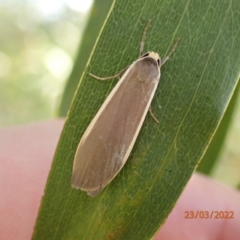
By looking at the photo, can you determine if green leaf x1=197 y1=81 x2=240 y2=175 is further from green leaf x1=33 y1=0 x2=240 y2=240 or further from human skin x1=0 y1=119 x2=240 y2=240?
green leaf x1=33 y1=0 x2=240 y2=240

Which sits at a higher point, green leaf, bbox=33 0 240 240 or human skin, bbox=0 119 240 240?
green leaf, bbox=33 0 240 240

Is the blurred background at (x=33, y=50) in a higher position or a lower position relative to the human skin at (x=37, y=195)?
higher

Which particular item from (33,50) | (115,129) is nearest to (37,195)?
(115,129)

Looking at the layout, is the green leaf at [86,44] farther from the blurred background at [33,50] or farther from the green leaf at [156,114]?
the blurred background at [33,50]

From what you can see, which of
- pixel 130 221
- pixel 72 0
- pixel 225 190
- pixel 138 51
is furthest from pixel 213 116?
pixel 72 0

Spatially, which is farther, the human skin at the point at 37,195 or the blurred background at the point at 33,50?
the blurred background at the point at 33,50

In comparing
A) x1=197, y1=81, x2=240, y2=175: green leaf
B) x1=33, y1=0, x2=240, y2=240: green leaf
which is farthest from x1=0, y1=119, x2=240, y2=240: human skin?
x1=33, y1=0, x2=240, y2=240: green leaf

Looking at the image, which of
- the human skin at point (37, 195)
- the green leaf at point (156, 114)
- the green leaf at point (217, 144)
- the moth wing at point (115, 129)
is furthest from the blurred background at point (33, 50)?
the green leaf at point (156, 114)
